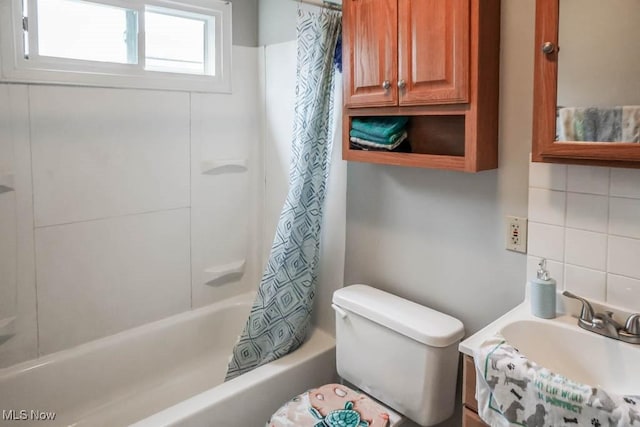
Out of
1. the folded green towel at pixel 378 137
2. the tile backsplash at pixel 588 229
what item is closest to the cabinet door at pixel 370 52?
the folded green towel at pixel 378 137

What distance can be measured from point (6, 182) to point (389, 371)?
5.59 feet

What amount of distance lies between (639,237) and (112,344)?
2165mm

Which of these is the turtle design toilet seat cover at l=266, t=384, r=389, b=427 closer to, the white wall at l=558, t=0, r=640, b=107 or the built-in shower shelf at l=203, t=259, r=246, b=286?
the built-in shower shelf at l=203, t=259, r=246, b=286

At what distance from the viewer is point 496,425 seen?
1170mm

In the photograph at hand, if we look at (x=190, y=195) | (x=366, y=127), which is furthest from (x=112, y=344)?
(x=366, y=127)

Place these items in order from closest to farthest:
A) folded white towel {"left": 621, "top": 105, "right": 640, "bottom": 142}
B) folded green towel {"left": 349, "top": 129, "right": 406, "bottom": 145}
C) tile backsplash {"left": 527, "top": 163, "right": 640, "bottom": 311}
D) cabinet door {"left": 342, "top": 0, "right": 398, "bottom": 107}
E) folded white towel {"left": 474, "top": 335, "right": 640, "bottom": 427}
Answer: folded white towel {"left": 474, "top": 335, "right": 640, "bottom": 427}, folded white towel {"left": 621, "top": 105, "right": 640, "bottom": 142}, tile backsplash {"left": 527, "top": 163, "right": 640, "bottom": 311}, cabinet door {"left": 342, "top": 0, "right": 398, "bottom": 107}, folded green towel {"left": 349, "top": 129, "right": 406, "bottom": 145}

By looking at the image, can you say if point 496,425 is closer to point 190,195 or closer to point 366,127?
point 366,127

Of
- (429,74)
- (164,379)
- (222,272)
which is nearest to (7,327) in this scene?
(164,379)

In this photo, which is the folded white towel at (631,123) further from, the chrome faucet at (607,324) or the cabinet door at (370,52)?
the cabinet door at (370,52)

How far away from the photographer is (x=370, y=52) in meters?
1.73

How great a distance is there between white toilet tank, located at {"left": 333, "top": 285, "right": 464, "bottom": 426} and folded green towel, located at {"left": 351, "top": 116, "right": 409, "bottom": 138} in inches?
25.9

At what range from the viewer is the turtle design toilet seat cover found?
1633 millimetres

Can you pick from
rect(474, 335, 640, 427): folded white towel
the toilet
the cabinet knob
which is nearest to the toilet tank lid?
the toilet

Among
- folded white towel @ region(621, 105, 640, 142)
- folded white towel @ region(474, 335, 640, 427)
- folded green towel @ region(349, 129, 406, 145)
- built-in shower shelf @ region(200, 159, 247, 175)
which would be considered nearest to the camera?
folded white towel @ region(474, 335, 640, 427)
